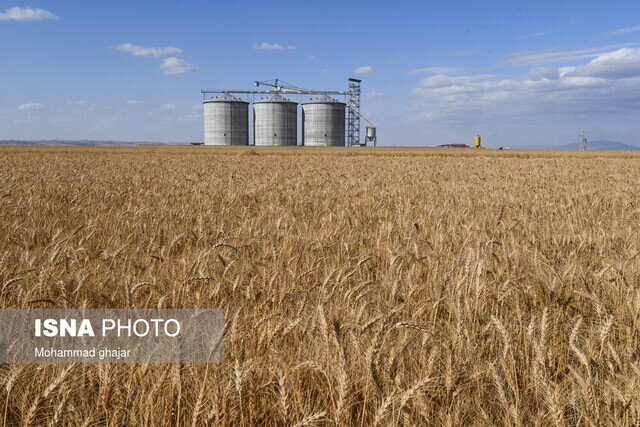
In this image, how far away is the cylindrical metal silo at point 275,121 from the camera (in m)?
61.9

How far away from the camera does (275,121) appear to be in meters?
61.9

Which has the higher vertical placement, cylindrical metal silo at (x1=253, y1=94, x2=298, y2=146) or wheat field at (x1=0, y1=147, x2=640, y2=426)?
cylindrical metal silo at (x1=253, y1=94, x2=298, y2=146)

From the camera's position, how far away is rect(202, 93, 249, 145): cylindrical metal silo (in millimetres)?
62219

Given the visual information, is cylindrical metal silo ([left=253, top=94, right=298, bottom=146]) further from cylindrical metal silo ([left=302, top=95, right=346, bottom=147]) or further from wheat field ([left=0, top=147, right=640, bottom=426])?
wheat field ([left=0, top=147, right=640, bottom=426])

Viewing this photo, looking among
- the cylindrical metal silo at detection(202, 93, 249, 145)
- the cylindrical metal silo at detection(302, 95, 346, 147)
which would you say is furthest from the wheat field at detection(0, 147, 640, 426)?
the cylindrical metal silo at detection(202, 93, 249, 145)

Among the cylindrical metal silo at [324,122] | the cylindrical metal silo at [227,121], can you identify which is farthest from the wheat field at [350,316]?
the cylindrical metal silo at [227,121]

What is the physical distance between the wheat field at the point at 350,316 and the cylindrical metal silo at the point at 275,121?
56865 mm

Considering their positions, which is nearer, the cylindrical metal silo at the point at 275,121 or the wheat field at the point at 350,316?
the wheat field at the point at 350,316

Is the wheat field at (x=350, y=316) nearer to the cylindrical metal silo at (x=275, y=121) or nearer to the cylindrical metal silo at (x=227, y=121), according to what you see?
the cylindrical metal silo at (x=275, y=121)

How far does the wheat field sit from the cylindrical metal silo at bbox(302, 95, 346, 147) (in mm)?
56713

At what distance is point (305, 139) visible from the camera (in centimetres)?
6369

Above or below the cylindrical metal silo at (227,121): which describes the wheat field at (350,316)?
below

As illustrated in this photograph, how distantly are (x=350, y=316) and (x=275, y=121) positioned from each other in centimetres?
6096

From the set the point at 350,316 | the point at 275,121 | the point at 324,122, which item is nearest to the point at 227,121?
the point at 275,121
